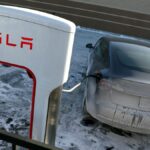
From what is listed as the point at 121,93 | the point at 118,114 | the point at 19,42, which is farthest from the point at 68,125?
the point at 19,42

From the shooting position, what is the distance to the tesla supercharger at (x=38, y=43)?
2.09 meters

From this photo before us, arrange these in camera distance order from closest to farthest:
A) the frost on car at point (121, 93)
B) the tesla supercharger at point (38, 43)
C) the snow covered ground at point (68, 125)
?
1. the tesla supercharger at point (38, 43)
2. the frost on car at point (121, 93)
3. the snow covered ground at point (68, 125)

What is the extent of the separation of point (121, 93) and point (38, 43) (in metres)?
2.99

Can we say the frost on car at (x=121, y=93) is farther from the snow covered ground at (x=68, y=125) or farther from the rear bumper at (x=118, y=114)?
the snow covered ground at (x=68, y=125)

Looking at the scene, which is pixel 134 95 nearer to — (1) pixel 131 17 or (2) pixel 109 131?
(2) pixel 109 131

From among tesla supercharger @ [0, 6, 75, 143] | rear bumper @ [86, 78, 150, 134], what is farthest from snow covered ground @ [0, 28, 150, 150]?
tesla supercharger @ [0, 6, 75, 143]

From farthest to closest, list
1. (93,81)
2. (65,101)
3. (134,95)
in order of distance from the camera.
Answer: (65,101) → (93,81) → (134,95)

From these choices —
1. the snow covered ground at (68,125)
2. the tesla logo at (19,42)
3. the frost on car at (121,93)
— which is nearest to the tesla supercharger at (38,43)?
the tesla logo at (19,42)

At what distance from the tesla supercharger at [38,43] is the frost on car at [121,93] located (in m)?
2.80

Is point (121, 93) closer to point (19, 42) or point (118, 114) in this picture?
point (118, 114)

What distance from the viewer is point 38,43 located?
2.11m

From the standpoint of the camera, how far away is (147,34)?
13.5 metres

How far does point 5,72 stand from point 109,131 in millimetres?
2884

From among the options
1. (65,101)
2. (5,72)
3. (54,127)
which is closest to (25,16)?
(54,127)
